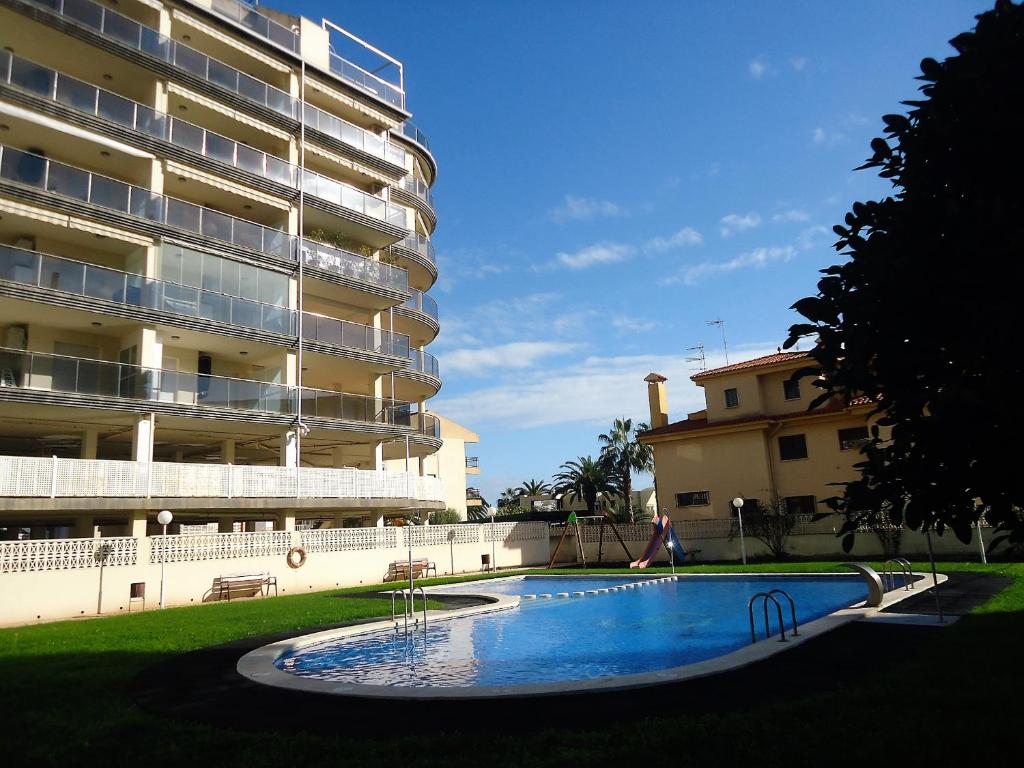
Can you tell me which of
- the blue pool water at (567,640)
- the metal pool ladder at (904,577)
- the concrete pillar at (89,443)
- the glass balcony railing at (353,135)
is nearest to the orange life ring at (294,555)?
the concrete pillar at (89,443)

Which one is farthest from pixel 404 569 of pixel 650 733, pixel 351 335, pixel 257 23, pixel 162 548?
pixel 257 23

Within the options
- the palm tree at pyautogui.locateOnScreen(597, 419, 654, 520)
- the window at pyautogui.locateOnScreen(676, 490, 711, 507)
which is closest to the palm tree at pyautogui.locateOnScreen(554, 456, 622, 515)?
the palm tree at pyautogui.locateOnScreen(597, 419, 654, 520)

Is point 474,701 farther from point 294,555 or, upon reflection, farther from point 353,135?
point 353,135

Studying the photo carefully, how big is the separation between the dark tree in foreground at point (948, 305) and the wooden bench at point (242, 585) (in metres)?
21.3

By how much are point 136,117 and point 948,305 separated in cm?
2962

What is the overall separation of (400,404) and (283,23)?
1980 centimetres

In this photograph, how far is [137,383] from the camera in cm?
2530

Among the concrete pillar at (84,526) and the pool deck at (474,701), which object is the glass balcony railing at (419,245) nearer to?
the concrete pillar at (84,526)

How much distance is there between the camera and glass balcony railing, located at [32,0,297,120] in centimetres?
2600

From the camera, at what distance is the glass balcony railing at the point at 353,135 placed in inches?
1320

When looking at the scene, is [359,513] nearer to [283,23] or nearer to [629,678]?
[283,23]

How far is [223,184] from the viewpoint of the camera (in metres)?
Result: 29.9

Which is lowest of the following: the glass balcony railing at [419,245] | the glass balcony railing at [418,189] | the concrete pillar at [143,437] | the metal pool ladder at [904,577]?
the metal pool ladder at [904,577]

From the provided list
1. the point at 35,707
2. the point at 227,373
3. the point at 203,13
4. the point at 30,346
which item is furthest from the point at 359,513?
the point at 35,707
